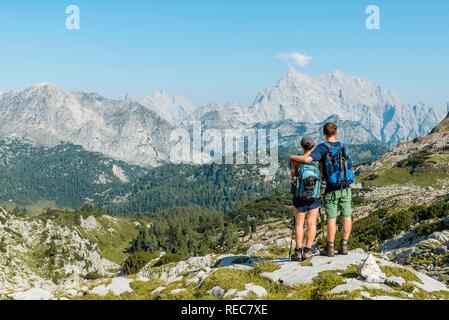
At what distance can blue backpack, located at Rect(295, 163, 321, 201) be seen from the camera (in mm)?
21328

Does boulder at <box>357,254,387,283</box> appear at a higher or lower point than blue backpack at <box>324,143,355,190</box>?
lower

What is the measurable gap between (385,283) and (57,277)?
17050cm

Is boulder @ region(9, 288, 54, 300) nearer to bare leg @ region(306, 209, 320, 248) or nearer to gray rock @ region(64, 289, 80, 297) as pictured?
gray rock @ region(64, 289, 80, 297)

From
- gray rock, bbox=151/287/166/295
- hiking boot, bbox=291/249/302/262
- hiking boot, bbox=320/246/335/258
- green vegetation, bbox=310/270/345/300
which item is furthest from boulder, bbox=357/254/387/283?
gray rock, bbox=151/287/166/295

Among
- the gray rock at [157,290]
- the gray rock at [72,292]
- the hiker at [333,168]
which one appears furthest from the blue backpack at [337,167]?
the gray rock at [72,292]

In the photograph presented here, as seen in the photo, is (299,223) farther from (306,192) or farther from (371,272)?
(371,272)

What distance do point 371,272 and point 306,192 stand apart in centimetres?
477

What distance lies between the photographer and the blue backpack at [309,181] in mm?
21328

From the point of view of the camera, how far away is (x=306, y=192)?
21.5 meters

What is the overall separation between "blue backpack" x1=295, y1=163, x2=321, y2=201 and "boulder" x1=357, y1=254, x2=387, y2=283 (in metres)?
3.97
